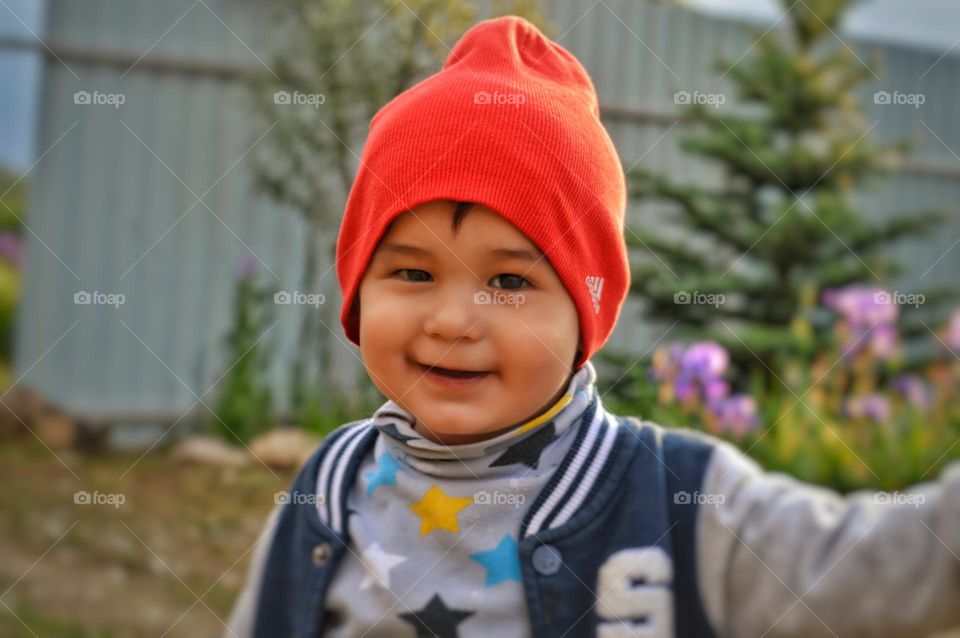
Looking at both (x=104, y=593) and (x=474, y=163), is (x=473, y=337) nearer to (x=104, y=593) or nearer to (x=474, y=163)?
(x=474, y=163)

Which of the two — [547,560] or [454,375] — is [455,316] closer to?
[454,375]

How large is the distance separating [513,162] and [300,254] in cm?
361

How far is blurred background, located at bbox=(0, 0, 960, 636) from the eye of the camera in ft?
12.0

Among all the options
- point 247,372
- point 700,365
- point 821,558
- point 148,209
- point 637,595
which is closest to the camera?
point 821,558

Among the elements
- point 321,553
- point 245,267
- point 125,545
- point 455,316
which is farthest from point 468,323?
point 245,267

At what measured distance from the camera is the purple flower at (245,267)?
15.2 feet

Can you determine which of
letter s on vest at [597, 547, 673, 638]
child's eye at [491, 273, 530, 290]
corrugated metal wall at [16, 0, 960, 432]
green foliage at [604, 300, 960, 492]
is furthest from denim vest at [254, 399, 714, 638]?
corrugated metal wall at [16, 0, 960, 432]

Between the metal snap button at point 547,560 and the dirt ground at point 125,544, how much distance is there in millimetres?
1765

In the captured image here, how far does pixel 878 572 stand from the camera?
1.05m

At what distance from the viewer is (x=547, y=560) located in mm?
1365

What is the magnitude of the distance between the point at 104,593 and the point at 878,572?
259cm

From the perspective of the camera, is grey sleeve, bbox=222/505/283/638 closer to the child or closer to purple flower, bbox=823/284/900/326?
the child

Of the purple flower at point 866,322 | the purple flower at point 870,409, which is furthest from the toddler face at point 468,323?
the purple flower at point 866,322

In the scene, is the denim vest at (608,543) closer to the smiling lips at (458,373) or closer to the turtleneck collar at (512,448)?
the turtleneck collar at (512,448)
